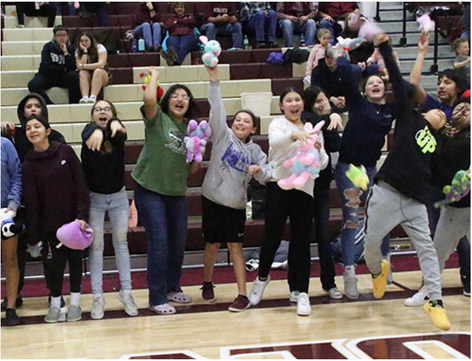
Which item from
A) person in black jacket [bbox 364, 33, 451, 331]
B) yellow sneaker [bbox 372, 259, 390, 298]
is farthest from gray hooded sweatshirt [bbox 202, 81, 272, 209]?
yellow sneaker [bbox 372, 259, 390, 298]

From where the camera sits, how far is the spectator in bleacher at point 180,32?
8070 mm

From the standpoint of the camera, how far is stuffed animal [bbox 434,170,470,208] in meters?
4.26

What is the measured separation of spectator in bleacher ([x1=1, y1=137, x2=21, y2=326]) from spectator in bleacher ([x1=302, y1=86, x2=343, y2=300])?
184cm

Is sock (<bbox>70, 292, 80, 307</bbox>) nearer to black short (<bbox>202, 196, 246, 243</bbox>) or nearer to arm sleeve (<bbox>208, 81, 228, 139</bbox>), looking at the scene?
black short (<bbox>202, 196, 246, 243</bbox>)

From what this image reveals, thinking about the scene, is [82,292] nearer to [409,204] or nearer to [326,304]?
[326,304]

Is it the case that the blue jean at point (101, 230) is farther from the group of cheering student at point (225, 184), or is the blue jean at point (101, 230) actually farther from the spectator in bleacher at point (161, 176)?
the spectator in bleacher at point (161, 176)

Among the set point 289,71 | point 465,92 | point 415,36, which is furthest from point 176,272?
point 415,36

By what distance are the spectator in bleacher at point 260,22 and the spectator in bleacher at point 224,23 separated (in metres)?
0.13

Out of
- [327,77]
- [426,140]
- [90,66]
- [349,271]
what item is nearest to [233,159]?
[349,271]

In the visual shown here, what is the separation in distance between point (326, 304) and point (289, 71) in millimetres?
4155

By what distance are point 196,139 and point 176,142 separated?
0.15m

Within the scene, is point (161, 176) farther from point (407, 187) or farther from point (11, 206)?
point (407, 187)

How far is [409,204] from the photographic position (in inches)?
159

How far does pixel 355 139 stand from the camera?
4543 mm
